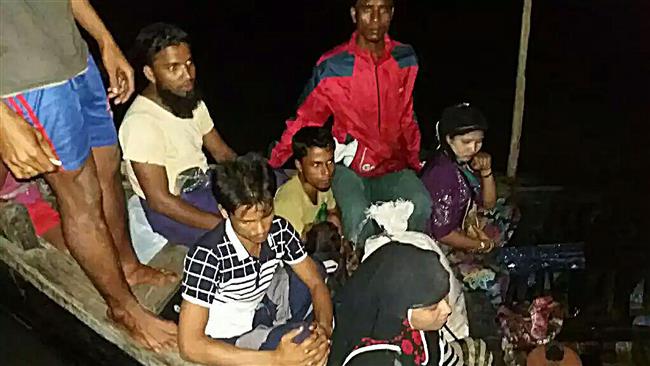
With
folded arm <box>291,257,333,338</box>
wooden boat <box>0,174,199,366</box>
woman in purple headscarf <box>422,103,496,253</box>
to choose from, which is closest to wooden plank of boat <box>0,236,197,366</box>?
wooden boat <box>0,174,199,366</box>

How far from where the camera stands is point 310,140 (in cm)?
187

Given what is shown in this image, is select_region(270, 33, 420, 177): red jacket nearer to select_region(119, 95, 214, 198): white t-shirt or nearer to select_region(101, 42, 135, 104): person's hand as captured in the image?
select_region(119, 95, 214, 198): white t-shirt

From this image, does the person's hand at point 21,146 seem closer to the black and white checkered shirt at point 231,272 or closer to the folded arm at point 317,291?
the black and white checkered shirt at point 231,272

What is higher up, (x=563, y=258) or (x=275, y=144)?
(x=275, y=144)

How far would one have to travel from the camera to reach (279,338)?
172 cm

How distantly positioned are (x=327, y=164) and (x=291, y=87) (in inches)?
8.3

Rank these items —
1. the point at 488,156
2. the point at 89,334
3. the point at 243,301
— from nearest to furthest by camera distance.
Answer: the point at 243,301
the point at 89,334
the point at 488,156

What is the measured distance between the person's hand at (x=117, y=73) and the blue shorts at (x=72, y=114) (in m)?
0.04

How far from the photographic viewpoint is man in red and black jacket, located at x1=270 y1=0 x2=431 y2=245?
1962 millimetres

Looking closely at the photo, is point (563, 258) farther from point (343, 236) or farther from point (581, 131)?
point (343, 236)

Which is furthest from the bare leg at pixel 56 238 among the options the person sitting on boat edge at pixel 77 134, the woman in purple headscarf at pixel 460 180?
the woman in purple headscarf at pixel 460 180

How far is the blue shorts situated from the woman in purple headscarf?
70cm

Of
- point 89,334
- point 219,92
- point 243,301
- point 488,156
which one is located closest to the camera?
point 243,301

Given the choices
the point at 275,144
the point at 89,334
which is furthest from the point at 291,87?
the point at 89,334
